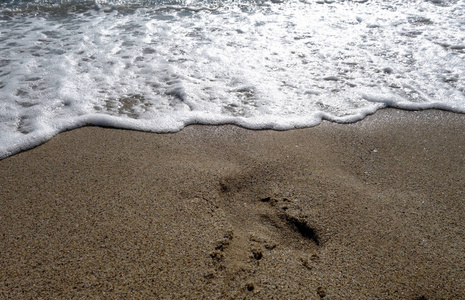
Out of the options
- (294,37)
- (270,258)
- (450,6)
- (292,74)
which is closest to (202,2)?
(294,37)

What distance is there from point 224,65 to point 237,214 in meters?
2.13

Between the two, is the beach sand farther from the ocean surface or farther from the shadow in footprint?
the ocean surface

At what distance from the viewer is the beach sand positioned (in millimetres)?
1695

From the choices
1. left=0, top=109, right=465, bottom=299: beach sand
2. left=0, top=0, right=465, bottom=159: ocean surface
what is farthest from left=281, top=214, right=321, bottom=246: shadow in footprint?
left=0, top=0, right=465, bottom=159: ocean surface

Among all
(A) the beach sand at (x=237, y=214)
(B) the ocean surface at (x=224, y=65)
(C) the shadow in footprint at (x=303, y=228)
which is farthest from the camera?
(B) the ocean surface at (x=224, y=65)

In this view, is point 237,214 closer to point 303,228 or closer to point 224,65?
point 303,228

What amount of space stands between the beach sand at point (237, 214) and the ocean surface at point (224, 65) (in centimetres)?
29

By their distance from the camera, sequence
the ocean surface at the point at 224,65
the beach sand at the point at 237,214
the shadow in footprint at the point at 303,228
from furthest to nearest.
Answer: the ocean surface at the point at 224,65 < the shadow in footprint at the point at 303,228 < the beach sand at the point at 237,214

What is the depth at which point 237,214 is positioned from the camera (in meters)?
2.08

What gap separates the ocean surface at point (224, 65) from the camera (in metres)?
3.01

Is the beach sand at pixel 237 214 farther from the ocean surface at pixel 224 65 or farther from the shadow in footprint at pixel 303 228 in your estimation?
the ocean surface at pixel 224 65

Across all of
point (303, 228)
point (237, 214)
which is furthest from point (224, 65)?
point (303, 228)

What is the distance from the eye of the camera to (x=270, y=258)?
1.82m

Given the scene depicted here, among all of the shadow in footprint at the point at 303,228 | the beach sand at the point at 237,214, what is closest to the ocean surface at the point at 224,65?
the beach sand at the point at 237,214
